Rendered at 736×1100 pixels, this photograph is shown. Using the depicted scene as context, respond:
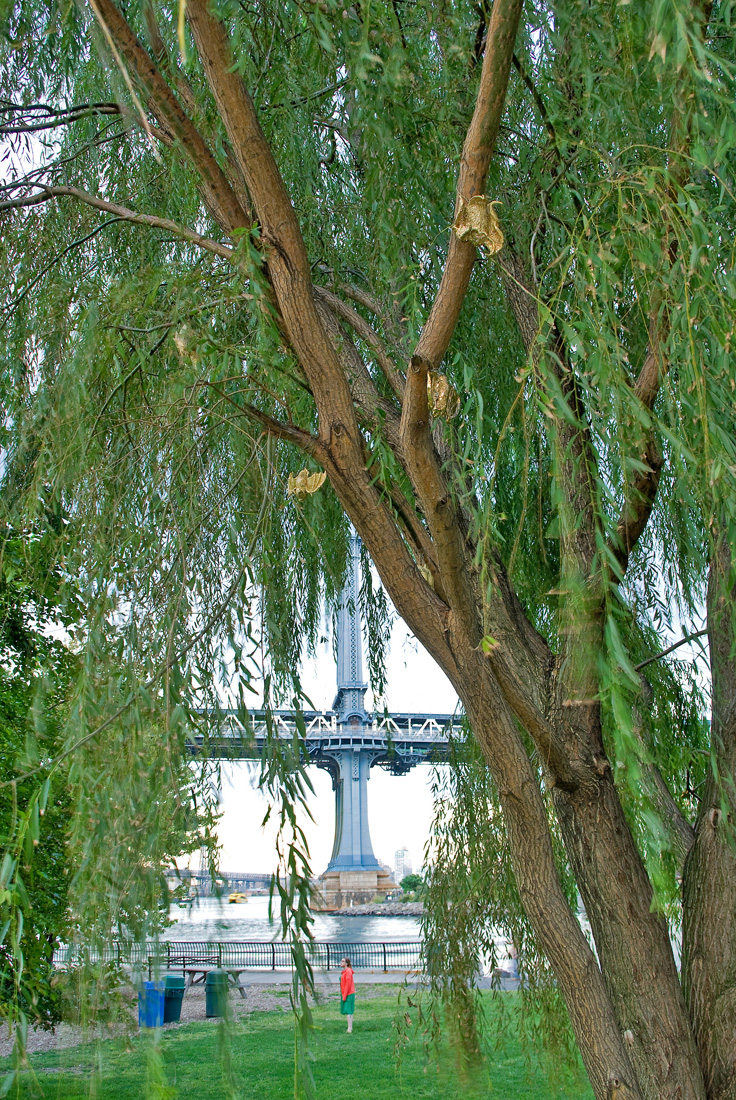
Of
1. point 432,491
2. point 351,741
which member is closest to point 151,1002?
point 432,491

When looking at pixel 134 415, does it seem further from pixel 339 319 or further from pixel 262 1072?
pixel 262 1072

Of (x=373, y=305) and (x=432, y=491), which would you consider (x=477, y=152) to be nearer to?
(x=432, y=491)

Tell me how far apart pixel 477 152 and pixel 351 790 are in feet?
79.7

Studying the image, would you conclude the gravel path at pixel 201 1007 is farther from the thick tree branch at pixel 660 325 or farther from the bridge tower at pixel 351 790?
the thick tree branch at pixel 660 325

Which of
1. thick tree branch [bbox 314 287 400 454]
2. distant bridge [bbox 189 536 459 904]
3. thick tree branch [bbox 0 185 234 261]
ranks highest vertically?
thick tree branch [bbox 0 185 234 261]

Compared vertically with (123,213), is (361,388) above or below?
below

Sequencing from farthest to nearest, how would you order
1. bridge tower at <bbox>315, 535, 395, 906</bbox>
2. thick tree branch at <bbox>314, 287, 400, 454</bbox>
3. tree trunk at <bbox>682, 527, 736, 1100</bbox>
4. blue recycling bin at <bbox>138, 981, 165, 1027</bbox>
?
bridge tower at <bbox>315, 535, 395, 906</bbox>
thick tree branch at <bbox>314, 287, 400, 454</bbox>
tree trunk at <bbox>682, 527, 736, 1100</bbox>
blue recycling bin at <bbox>138, 981, 165, 1027</bbox>

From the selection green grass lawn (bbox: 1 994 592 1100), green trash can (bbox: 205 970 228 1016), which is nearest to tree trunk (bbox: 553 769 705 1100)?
green trash can (bbox: 205 970 228 1016)

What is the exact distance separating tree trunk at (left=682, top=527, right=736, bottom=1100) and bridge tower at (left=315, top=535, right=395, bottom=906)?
8.26 ft

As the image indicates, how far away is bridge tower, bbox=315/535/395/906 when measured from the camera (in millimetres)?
13714

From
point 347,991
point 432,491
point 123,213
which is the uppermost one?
point 123,213

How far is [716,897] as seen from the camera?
253cm

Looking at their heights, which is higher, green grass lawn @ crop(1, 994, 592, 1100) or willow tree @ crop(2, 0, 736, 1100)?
willow tree @ crop(2, 0, 736, 1100)

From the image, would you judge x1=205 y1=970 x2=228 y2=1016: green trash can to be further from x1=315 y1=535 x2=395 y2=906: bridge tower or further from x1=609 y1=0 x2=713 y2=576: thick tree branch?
x1=315 y1=535 x2=395 y2=906: bridge tower
